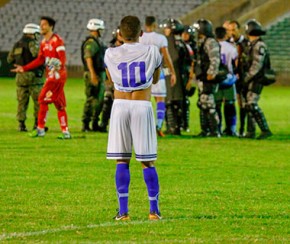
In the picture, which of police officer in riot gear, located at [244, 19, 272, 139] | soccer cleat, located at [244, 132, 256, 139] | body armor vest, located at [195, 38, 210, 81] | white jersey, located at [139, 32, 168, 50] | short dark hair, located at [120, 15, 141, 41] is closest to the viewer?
short dark hair, located at [120, 15, 141, 41]

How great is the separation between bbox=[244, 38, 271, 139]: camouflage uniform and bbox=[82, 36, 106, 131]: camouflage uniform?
2.59m

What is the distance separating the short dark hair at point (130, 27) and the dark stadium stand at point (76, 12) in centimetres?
4025

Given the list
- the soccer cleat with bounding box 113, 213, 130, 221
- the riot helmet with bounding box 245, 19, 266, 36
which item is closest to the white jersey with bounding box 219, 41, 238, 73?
the riot helmet with bounding box 245, 19, 266, 36

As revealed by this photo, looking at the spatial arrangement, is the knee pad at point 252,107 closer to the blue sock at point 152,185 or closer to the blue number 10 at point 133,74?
the blue number 10 at point 133,74

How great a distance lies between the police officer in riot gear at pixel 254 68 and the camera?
19.5 meters

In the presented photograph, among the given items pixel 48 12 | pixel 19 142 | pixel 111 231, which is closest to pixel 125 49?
pixel 111 231

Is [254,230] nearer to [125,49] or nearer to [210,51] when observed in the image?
[125,49]

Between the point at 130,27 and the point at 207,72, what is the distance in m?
9.96

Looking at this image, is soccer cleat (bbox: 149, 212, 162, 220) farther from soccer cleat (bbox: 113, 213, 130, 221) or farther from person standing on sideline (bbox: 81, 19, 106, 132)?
person standing on sideline (bbox: 81, 19, 106, 132)

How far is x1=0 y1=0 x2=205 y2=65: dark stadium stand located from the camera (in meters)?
50.6

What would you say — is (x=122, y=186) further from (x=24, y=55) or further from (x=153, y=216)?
(x=24, y=55)

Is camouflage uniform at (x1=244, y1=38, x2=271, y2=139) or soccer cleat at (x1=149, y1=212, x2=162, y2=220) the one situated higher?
camouflage uniform at (x1=244, y1=38, x2=271, y2=139)

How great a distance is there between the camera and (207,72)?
1956 cm

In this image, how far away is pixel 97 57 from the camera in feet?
Answer: 67.7
